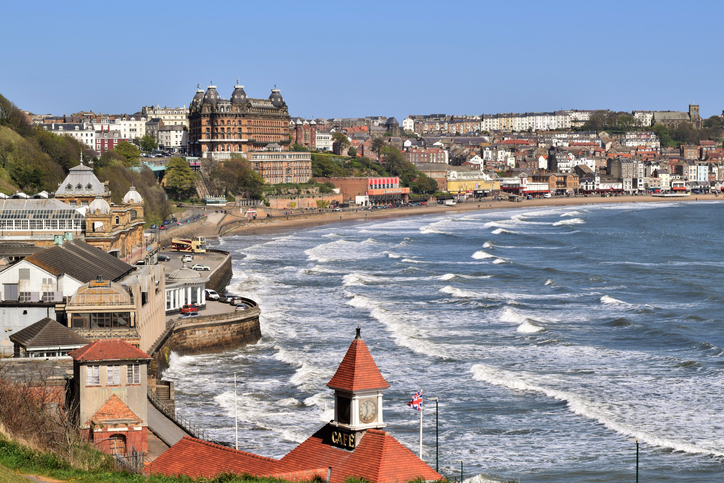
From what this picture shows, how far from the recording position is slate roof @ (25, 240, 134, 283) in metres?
38.2

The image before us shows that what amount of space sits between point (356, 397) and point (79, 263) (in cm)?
2188

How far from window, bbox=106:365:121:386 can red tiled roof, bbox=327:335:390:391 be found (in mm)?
8604

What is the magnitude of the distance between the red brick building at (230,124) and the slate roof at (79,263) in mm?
115002

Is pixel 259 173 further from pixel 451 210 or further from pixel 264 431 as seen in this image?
pixel 264 431

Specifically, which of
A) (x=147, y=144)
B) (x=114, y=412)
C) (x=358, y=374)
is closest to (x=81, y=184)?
(x=114, y=412)

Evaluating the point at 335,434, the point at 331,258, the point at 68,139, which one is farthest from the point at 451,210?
the point at 335,434

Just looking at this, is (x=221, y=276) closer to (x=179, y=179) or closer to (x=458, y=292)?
(x=458, y=292)

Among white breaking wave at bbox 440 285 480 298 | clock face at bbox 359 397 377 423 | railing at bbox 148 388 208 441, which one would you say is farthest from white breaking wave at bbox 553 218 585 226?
clock face at bbox 359 397 377 423

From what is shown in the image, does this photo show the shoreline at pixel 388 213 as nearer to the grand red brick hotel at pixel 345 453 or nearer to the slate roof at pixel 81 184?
the slate roof at pixel 81 184

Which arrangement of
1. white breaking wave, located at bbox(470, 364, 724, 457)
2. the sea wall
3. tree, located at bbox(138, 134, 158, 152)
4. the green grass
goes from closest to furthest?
the green grass → white breaking wave, located at bbox(470, 364, 724, 457) → the sea wall → tree, located at bbox(138, 134, 158, 152)

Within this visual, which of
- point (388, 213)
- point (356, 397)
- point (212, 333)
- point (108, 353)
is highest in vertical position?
point (356, 397)

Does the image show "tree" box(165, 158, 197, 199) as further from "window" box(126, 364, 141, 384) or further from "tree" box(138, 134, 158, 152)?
"window" box(126, 364, 141, 384)

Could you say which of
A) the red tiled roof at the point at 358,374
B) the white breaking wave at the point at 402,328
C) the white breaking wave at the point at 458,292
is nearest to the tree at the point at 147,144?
the white breaking wave at the point at 458,292

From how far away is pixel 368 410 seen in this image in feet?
69.3
